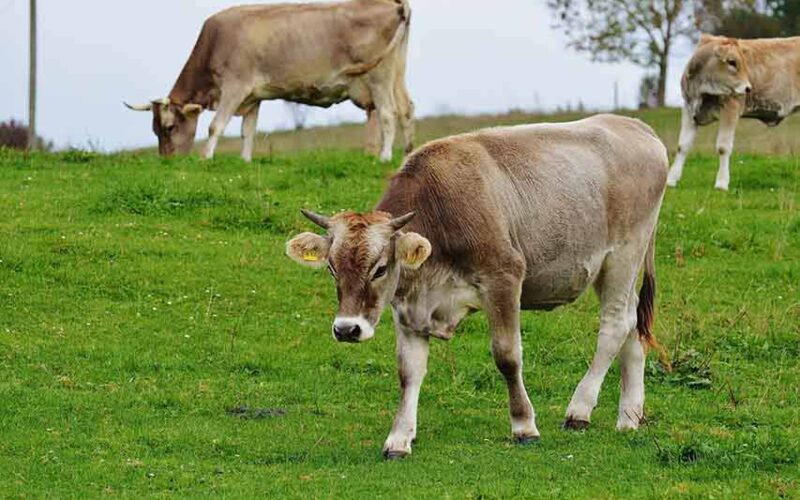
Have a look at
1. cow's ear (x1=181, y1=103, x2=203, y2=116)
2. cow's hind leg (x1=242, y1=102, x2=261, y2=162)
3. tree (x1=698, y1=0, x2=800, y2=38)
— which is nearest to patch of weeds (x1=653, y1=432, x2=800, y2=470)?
cow's hind leg (x1=242, y1=102, x2=261, y2=162)

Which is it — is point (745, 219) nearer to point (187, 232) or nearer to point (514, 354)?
point (187, 232)

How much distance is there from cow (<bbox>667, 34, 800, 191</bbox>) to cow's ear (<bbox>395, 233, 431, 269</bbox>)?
12.5 metres

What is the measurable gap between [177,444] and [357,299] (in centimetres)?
174

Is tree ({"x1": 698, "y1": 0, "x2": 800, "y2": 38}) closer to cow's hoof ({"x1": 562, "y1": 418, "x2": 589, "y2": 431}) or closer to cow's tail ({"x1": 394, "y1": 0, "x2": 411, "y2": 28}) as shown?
cow's tail ({"x1": 394, "y1": 0, "x2": 411, "y2": 28})

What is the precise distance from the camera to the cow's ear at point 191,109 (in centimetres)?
2456

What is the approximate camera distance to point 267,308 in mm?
15188

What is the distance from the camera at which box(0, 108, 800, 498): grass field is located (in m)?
9.65

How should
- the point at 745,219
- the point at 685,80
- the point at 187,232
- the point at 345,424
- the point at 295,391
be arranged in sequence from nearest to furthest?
the point at 345,424
the point at 295,391
the point at 187,232
the point at 745,219
the point at 685,80

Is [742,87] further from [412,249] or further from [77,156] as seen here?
[412,249]

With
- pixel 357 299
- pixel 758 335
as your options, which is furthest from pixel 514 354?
pixel 758 335

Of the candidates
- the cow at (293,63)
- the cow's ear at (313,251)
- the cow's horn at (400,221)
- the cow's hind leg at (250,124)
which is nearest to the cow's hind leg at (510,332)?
the cow's horn at (400,221)

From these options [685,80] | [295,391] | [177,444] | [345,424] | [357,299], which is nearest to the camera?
[357,299]

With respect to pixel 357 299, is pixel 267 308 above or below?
below

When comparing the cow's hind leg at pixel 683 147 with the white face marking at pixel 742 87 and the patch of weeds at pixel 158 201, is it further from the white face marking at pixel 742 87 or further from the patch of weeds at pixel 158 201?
the patch of weeds at pixel 158 201
